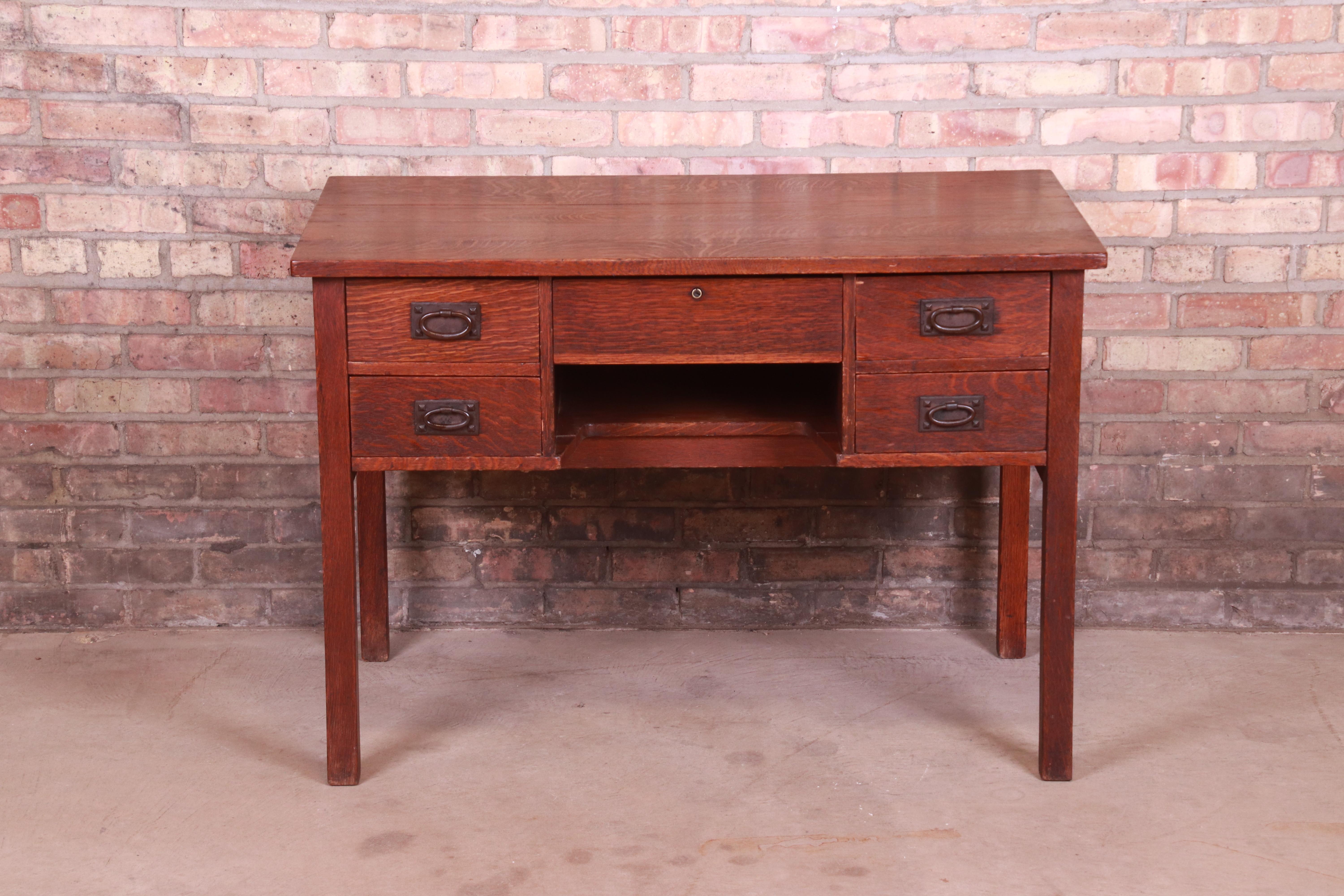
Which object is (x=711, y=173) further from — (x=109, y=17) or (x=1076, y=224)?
(x=109, y=17)

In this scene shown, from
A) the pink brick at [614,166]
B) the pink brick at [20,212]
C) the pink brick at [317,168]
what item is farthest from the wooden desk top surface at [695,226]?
the pink brick at [20,212]

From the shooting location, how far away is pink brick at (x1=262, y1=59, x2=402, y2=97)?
307cm

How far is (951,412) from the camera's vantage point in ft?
7.76

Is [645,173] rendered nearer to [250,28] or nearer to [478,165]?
[478,165]

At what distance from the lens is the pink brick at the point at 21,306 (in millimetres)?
3164

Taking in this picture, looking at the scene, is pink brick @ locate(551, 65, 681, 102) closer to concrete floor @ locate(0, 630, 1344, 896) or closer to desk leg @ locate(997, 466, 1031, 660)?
desk leg @ locate(997, 466, 1031, 660)

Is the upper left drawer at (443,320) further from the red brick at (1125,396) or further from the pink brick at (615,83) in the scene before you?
the red brick at (1125,396)

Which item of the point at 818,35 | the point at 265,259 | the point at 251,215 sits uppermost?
the point at 818,35

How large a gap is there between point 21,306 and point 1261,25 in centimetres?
313

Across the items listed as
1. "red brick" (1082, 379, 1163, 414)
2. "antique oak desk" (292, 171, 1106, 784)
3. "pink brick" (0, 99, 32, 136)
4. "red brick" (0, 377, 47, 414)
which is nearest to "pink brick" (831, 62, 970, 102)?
"antique oak desk" (292, 171, 1106, 784)

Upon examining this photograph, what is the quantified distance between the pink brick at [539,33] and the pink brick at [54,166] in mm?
974

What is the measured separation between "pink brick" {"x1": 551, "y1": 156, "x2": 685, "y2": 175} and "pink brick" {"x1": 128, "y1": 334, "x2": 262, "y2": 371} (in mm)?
896

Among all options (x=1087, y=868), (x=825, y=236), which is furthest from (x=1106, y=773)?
(x=825, y=236)

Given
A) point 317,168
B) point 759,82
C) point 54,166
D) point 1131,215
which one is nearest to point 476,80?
point 317,168
